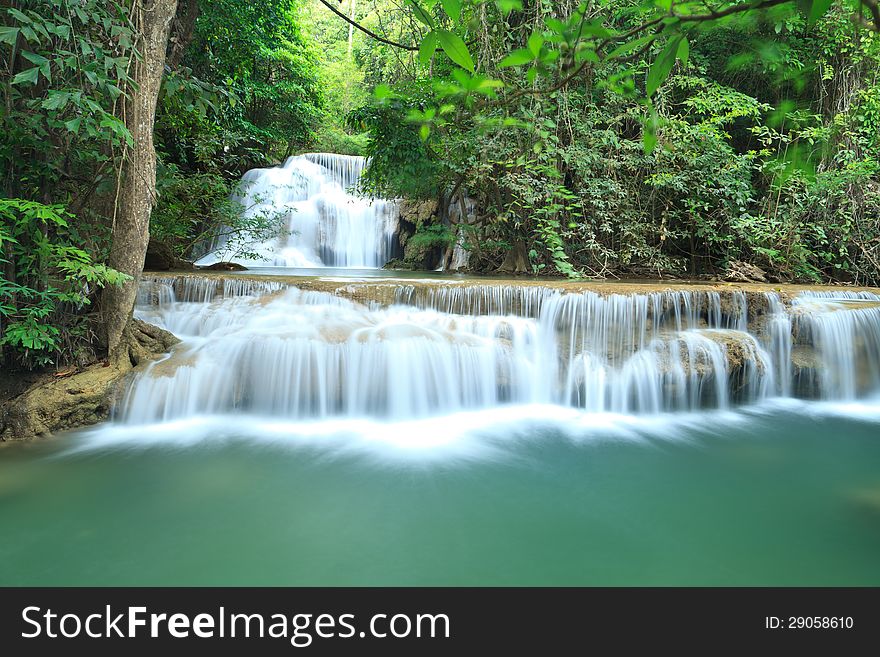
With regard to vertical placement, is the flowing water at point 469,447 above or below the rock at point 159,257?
below

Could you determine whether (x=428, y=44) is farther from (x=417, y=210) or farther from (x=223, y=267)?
(x=417, y=210)

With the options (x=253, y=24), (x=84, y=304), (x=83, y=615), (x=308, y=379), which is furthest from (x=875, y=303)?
(x=253, y=24)

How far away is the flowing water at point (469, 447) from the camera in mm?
2740

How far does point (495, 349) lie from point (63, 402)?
3.96m

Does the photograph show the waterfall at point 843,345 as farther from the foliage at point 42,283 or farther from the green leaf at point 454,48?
the foliage at point 42,283

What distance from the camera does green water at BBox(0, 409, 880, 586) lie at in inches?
103

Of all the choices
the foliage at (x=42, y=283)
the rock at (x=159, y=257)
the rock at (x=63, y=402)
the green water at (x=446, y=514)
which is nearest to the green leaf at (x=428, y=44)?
the green water at (x=446, y=514)

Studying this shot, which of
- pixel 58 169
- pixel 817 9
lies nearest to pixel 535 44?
pixel 817 9

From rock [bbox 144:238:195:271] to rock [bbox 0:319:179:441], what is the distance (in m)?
3.69

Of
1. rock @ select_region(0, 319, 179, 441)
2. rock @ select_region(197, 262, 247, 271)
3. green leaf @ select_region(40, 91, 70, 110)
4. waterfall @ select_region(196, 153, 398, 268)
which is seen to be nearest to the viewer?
green leaf @ select_region(40, 91, 70, 110)

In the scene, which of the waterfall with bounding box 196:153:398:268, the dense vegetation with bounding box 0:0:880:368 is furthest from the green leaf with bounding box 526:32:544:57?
the waterfall with bounding box 196:153:398:268

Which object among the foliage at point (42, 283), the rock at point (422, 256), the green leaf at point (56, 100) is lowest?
the foliage at point (42, 283)

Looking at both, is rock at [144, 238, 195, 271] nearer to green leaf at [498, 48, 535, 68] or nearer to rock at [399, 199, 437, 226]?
rock at [399, 199, 437, 226]

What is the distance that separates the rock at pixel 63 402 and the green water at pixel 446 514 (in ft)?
0.66
